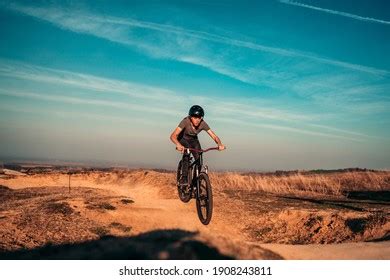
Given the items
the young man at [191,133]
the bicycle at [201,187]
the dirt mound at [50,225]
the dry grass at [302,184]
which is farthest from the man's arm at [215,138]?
the dry grass at [302,184]

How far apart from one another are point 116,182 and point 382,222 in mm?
13966

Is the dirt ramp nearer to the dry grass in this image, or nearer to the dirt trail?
the dirt trail

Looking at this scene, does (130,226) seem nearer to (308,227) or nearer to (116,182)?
(308,227)

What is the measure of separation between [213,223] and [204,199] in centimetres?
99

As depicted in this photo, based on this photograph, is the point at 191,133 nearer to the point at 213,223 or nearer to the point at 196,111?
the point at 196,111

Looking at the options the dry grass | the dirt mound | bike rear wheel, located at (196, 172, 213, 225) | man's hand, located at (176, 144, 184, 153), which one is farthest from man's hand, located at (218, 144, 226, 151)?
the dry grass

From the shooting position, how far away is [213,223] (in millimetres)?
9359

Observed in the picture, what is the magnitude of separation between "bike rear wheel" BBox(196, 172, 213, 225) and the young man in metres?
0.82

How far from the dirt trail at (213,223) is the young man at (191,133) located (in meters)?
1.34

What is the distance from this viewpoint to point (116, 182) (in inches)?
770

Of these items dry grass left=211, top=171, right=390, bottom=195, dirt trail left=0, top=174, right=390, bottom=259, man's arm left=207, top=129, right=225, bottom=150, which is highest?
man's arm left=207, top=129, right=225, bottom=150

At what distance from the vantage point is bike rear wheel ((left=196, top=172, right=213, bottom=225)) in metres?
8.42
